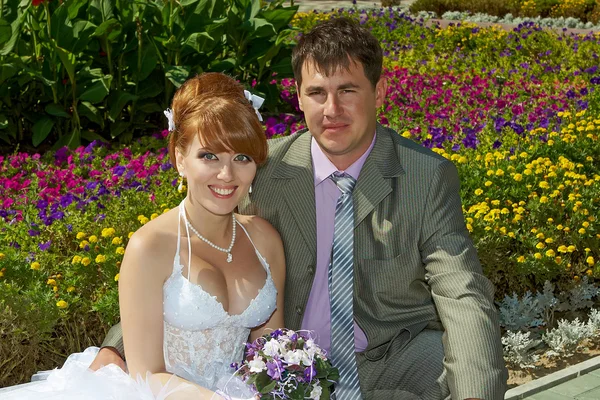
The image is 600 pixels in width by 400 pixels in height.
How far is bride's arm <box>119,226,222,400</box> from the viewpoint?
3.15 meters

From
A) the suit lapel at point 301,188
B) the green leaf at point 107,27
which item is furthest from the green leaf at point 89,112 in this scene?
the suit lapel at point 301,188

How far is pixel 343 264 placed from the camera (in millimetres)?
3512

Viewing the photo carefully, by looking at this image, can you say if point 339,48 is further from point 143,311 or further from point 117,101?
point 117,101

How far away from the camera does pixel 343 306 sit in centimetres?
350

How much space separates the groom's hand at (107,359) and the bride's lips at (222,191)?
0.73m

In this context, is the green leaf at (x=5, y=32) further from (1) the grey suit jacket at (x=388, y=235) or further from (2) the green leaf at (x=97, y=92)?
(1) the grey suit jacket at (x=388, y=235)

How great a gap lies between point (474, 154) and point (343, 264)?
151 inches

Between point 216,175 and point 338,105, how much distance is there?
1.93 feet

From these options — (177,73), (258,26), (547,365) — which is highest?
(258,26)

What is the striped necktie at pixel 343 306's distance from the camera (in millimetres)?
3486

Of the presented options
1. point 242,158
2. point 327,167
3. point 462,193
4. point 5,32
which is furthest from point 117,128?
point 242,158

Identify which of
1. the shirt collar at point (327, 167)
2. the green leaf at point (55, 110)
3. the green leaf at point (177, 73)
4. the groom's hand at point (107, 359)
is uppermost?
the shirt collar at point (327, 167)

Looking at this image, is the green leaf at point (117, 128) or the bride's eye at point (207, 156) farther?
the green leaf at point (117, 128)

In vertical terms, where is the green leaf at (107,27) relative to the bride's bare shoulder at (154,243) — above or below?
above
